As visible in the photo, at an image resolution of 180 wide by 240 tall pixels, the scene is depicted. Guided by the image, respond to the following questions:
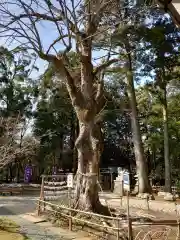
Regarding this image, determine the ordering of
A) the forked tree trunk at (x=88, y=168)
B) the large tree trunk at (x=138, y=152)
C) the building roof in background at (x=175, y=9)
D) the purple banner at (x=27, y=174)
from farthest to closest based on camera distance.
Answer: the purple banner at (x=27, y=174)
the large tree trunk at (x=138, y=152)
the forked tree trunk at (x=88, y=168)
the building roof in background at (x=175, y=9)

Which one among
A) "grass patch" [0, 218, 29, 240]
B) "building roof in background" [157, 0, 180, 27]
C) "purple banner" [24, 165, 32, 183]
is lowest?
"grass patch" [0, 218, 29, 240]

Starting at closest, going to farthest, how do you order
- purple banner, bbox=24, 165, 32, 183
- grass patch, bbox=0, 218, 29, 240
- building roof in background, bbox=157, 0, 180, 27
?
building roof in background, bbox=157, 0, 180, 27 < grass patch, bbox=0, 218, 29, 240 < purple banner, bbox=24, 165, 32, 183

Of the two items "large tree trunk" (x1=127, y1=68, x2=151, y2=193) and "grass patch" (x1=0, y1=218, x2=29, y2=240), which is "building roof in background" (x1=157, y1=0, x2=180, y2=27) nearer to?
"grass patch" (x1=0, y1=218, x2=29, y2=240)

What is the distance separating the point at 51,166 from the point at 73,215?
1795 centimetres

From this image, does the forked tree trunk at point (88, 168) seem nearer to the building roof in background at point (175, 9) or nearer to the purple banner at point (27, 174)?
the building roof in background at point (175, 9)

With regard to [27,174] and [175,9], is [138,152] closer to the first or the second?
[27,174]

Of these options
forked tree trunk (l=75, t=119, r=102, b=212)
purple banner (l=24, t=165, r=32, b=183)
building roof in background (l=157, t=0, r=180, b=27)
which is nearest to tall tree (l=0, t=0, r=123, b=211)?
forked tree trunk (l=75, t=119, r=102, b=212)

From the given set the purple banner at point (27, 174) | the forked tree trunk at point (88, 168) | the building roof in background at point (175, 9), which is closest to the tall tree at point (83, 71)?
the forked tree trunk at point (88, 168)

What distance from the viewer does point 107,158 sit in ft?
85.2

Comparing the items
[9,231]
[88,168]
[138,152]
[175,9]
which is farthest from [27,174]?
[175,9]

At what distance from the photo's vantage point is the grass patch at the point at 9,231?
262 inches

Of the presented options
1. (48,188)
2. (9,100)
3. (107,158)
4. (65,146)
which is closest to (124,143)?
(107,158)

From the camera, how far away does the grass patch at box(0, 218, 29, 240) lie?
262 inches

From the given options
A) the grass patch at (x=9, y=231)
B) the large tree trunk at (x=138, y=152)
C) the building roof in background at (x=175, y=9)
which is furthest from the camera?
Answer: the large tree trunk at (x=138, y=152)
